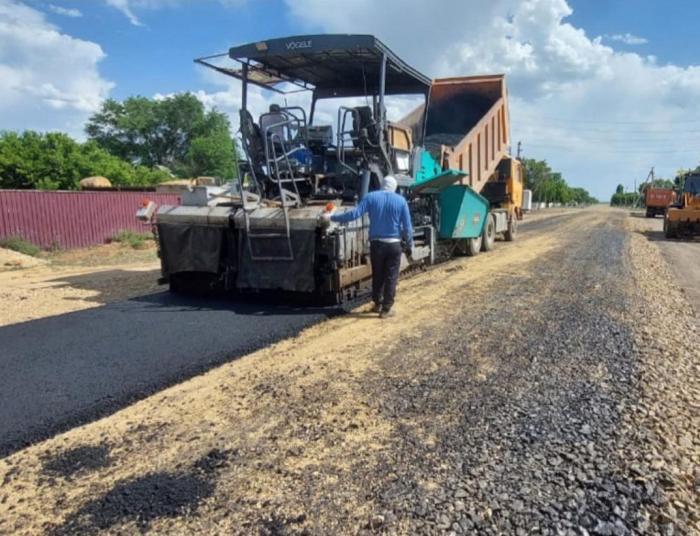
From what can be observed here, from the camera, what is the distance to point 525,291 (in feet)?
23.0

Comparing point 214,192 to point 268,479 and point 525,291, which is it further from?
point 268,479

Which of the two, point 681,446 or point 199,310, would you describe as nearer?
point 681,446

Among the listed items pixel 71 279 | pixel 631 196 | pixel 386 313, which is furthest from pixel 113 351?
pixel 631 196

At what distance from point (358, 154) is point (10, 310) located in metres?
4.48

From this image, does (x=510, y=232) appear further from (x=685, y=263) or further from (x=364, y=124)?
(x=364, y=124)

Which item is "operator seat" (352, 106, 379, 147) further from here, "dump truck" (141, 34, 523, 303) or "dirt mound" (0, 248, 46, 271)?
"dirt mound" (0, 248, 46, 271)

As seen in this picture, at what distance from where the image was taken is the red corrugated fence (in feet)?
44.6

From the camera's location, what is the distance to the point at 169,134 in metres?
48.7

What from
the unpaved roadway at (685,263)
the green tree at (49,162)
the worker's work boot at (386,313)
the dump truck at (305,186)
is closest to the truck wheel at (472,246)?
the dump truck at (305,186)

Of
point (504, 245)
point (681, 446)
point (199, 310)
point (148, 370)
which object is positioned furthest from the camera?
point (504, 245)

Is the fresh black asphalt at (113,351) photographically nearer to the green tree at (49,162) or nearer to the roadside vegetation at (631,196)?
the green tree at (49,162)

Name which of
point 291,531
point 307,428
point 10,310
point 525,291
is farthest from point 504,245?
point 291,531

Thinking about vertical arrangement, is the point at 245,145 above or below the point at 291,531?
above

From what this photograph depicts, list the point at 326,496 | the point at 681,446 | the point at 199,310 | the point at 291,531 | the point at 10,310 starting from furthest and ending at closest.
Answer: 1. the point at 10,310
2. the point at 199,310
3. the point at 681,446
4. the point at 326,496
5. the point at 291,531
